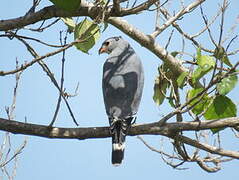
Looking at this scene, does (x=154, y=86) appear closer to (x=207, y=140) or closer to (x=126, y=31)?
(x=126, y=31)

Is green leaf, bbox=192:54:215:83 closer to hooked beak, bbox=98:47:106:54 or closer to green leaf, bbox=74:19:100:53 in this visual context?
green leaf, bbox=74:19:100:53

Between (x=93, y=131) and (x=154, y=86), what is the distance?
3.32 ft

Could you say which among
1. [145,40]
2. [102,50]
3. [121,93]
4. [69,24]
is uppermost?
[102,50]

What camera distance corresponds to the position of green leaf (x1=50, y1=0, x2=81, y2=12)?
7.91 feet

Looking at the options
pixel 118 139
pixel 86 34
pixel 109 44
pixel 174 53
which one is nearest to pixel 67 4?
pixel 86 34

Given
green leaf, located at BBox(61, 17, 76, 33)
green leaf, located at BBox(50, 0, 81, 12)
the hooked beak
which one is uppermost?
the hooked beak

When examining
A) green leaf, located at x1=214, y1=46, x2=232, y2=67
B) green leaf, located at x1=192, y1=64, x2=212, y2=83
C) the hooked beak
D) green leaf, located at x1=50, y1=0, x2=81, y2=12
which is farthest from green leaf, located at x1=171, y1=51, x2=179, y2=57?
green leaf, located at x1=50, y1=0, x2=81, y2=12

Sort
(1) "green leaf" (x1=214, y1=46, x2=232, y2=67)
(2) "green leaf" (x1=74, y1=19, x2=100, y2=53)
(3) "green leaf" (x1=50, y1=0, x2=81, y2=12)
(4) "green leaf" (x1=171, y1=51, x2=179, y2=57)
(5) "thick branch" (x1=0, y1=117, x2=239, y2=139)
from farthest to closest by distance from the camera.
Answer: (4) "green leaf" (x1=171, y1=51, x2=179, y2=57) → (2) "green leaf" (x1=74, y1=19, x2=100, y2=53) → (5) "thick branch" (x1=0, y1=117, x2=239, y2=139) → (1) "green leaf" (x1=214, y1=46, x2=232, y2=67) → (3) "green leaf" (x1=50, y1=0, x2=81, y2=12)

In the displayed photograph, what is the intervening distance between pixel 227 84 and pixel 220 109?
0.28m

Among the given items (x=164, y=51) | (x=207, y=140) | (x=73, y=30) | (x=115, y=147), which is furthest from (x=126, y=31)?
(x=207, y=140)

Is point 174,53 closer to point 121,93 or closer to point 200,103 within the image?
point 121,93

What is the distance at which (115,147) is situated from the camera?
11.2 feet

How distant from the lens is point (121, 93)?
12.6ft

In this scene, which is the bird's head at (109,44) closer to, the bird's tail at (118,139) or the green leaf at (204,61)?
the bird's tail at (118,139)
